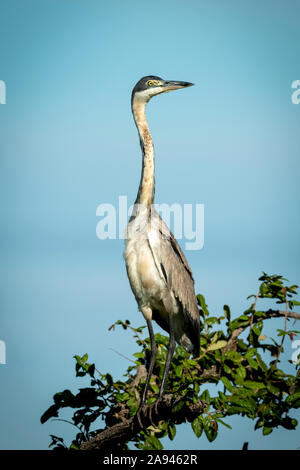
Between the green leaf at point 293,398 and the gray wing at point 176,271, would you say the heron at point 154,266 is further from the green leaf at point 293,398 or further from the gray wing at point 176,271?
the green leaf at point 293,398

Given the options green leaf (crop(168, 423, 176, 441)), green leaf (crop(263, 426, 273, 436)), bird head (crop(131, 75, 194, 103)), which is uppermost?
bird head (crop(131, 75, 194, 103))

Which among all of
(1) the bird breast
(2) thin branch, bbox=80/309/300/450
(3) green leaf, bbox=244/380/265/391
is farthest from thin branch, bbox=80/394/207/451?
(1) the bird breast

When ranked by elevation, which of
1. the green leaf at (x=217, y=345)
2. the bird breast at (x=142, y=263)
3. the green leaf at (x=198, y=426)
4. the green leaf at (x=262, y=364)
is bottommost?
the green leaf at (x=198, y=426)

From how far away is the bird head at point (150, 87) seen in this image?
478 centimetres

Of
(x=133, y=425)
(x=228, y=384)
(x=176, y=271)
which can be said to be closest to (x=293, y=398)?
(x=228, y=384)

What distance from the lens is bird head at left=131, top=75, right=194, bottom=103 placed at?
478 cm

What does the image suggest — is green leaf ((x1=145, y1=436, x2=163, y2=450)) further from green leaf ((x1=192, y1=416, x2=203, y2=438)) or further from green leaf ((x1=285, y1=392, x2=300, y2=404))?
green leaf ((x1=285, y1=392, x2=300, y2=404))

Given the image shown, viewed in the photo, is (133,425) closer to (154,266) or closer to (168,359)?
(168,359)

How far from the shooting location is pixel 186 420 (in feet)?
12.4

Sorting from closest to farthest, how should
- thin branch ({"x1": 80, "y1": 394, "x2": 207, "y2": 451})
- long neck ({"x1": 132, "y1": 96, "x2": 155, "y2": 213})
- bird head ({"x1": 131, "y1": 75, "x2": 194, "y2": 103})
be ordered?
thin branch ({"x1": 80, "y1": 394, "x2": 207, "y2": 451})
long neck ({"x1": 132, "y1": 96, "x2": 155, "y2": 213})
bird head ({"x1": 131, "y1": 75, "x2": 194, "y2": 103})

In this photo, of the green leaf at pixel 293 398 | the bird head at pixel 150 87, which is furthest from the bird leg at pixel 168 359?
the bird head at pixel 150 87

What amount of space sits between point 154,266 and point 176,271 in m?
0.24
